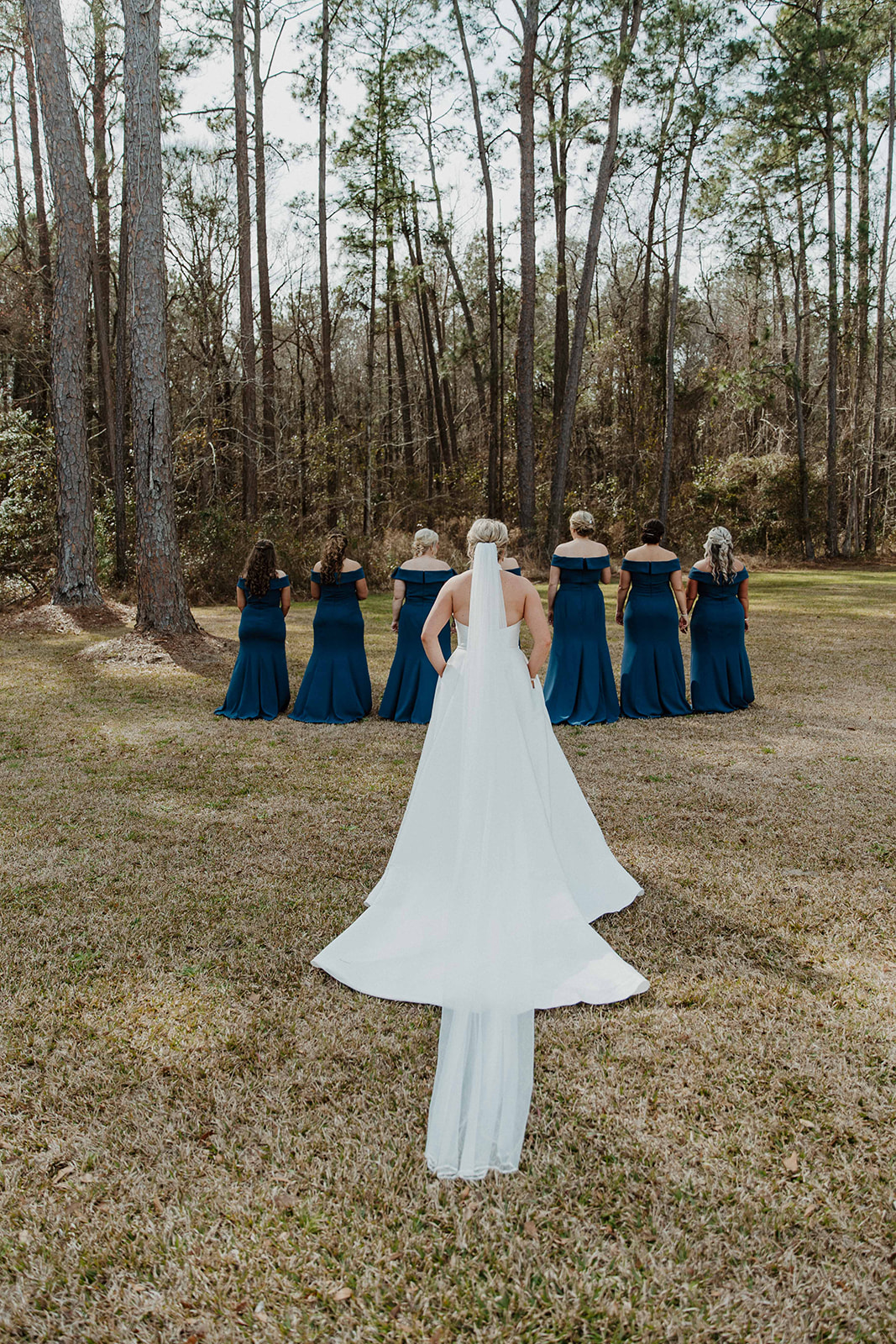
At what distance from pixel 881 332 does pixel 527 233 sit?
11.7m

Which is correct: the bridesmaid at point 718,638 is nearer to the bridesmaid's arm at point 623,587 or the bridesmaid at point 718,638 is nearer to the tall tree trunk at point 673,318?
the bridesmaid's arm at point 623,587

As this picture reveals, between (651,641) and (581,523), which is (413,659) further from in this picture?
(651,641)

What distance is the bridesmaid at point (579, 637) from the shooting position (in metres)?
8.18

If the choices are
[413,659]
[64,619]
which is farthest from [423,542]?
[64,619]

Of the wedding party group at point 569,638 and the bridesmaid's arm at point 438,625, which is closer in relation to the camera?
the bridesmaid's arm at point 438,625

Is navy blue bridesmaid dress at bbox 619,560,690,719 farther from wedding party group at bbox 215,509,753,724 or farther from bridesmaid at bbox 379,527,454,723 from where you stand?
bridesmaid at bbox 379,527,454,723

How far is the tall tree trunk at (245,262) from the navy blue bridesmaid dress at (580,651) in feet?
39.5

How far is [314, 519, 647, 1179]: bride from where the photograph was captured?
290 centimetres

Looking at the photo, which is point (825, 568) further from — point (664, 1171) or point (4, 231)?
point (664, 1171)

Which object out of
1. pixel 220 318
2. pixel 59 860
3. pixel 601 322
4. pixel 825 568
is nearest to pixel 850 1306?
pixel 59 860

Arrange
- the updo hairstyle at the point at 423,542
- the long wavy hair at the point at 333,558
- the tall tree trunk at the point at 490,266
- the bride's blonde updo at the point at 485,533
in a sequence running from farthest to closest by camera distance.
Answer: the tall tree trunk at the point at 490,266
the long wavy hair at the point at 333,558
the updo hairstyle at the point at 423,542
the bride's blonde updo at the point at 485,533

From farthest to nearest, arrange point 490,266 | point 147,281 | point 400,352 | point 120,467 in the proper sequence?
1. point 400,352
2. point 490,266
3. point 120,467
4. point 147,281

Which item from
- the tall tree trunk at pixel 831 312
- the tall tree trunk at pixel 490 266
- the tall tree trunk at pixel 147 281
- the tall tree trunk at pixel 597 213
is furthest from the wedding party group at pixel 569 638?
the tall tree trunk at pixel 831 312

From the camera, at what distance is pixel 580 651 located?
825cm
